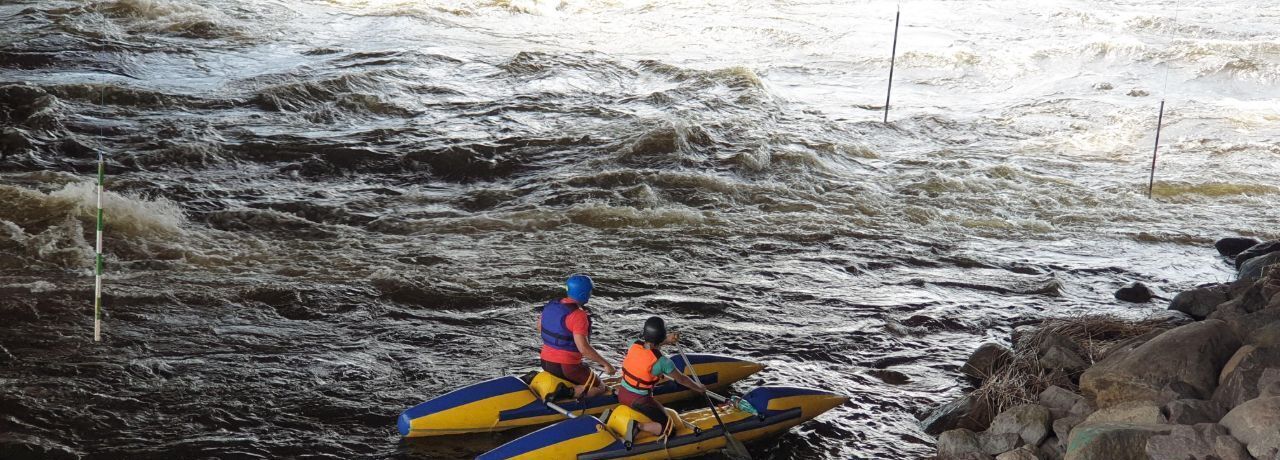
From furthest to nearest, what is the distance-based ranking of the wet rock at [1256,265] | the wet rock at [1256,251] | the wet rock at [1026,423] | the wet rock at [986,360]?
the wet rock at [1256,251]
the wet rock at [1256,265]
the wet rock at [986,360]
the wet rock at [1026,423]

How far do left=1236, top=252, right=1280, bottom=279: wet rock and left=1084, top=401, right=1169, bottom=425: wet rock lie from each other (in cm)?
371

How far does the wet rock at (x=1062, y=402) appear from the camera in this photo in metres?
4.62

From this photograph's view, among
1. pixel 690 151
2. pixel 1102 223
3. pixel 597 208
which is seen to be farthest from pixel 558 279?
pixel 1102 223

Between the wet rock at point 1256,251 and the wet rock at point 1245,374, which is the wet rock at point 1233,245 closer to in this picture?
the wet rock at point 1256,251

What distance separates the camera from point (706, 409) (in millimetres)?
5012

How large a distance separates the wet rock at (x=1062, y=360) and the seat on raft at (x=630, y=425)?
2023 millimetres

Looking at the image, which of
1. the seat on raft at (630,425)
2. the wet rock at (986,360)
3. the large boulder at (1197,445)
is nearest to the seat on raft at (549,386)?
the seat on raft at (630,425)

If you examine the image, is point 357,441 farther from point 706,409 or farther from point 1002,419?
point 1002,419

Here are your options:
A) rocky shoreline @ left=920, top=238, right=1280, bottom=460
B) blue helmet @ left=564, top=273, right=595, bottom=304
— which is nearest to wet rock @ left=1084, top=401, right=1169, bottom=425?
rocky shoreline @ left=920, top=238, right=1280, bottom=460

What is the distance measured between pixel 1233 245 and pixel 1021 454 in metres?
5.79

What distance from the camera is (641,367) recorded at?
4691 millimetres

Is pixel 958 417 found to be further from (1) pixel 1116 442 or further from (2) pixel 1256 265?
(2) pixel 1256 265

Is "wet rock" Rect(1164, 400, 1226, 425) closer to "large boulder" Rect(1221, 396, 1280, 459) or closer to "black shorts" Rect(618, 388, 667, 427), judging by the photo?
"large boulder" Rect(1221, 396, 1280, 459)

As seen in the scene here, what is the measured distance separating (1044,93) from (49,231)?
46.2ft
